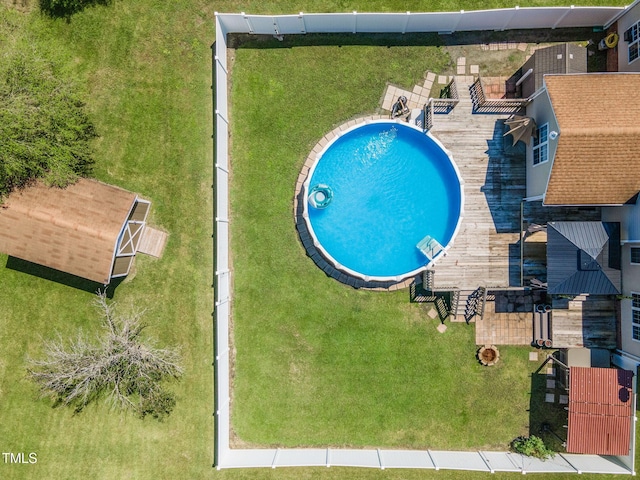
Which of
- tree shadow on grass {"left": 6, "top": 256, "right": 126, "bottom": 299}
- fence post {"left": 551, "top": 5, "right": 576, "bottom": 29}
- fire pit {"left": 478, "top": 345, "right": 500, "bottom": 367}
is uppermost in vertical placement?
fence post {"left": 551, "top": 5, "right": 576, "bottom": 29}

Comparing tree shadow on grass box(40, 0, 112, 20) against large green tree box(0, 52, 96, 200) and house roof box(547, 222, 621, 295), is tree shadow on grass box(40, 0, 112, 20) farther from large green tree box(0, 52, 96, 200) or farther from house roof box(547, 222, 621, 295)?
house roof box(547, 222, 621, 295)

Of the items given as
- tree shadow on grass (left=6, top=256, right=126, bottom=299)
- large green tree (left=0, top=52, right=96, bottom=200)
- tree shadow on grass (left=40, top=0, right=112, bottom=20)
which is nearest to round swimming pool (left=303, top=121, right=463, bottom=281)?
large green tree (left=0, top=52, right=96, bottom=200)

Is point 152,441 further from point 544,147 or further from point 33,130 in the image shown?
point 544,147

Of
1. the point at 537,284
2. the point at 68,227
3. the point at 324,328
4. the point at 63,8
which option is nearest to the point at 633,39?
the point at 537,284

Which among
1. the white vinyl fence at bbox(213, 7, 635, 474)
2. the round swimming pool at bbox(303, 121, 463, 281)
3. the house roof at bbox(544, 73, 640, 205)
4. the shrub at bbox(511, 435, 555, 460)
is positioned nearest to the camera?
the house roof at bbox(544, 73, 640, 205)

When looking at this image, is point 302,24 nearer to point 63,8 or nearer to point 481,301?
point 63,8

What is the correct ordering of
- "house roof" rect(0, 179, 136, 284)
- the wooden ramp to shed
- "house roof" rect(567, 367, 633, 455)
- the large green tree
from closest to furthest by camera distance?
the large green tree < "house roof" rect(0, 179, 136, 284) < "house roof" rect(567, 367, 633, 455) < the wooden ramp to shed

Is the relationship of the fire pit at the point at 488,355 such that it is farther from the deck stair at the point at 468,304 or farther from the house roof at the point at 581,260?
the house roof at the point at 581,260

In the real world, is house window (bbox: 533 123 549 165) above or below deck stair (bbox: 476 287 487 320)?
above
